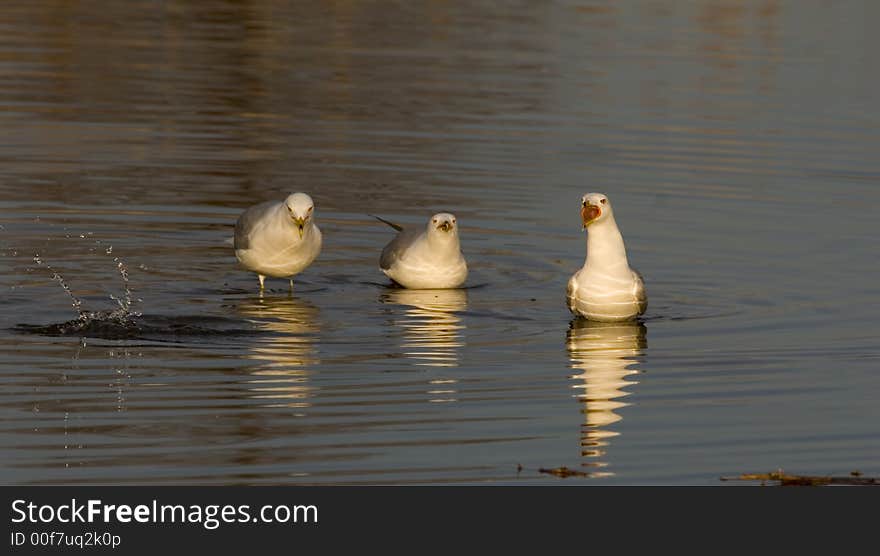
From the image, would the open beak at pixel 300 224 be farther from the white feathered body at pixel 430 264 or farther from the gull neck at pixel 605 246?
the gull neck at pixel 605 246

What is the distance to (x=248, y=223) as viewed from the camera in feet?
58.9

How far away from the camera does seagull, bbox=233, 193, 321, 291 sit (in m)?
17.3

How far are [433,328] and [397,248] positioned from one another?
228 centimetres

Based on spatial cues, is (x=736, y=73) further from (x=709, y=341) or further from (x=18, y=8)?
(x=709, y=341)

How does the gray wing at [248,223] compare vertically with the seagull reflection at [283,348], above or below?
above

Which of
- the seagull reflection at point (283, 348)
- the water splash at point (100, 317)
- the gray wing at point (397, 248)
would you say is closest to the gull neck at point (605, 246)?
the gray wing at point (397, 248)

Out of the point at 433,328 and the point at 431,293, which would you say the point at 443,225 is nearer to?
the point at 431,293

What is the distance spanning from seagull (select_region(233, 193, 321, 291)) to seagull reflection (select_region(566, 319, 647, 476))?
2.66 meters

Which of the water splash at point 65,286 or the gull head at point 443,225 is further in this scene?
the gull head at point 443,225

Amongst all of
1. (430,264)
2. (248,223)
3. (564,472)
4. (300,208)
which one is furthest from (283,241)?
(564,472)

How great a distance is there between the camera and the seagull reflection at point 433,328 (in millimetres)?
13641

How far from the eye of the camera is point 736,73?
36250 mm

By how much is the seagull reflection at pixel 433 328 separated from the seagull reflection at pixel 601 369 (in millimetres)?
906

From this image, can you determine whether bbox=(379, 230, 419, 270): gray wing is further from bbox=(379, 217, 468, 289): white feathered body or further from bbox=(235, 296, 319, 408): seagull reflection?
bbox=(235, 296, 319, 408): seagull reflection
